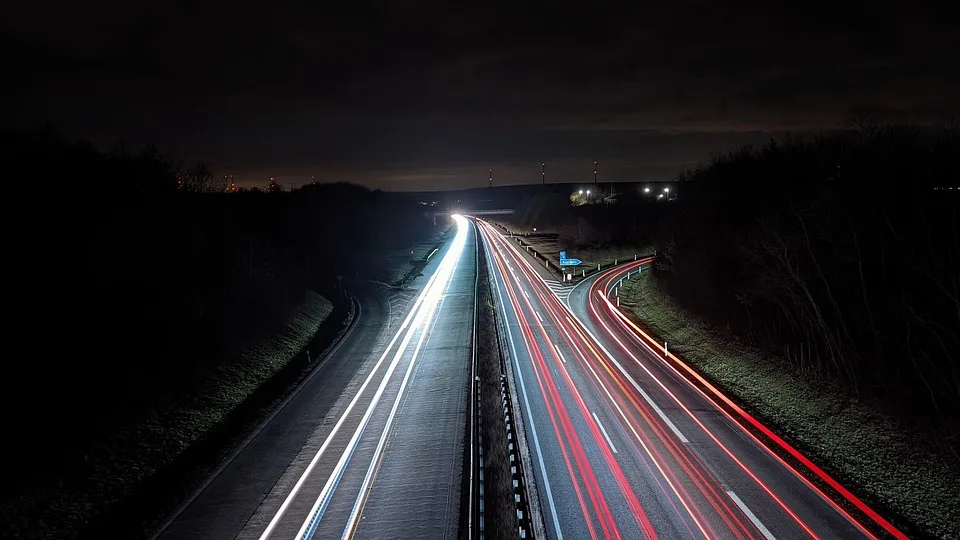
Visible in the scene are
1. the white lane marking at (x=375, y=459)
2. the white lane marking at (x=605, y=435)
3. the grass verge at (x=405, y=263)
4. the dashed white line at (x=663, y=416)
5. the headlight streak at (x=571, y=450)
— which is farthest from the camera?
the grass verge at (x=405, y=263)

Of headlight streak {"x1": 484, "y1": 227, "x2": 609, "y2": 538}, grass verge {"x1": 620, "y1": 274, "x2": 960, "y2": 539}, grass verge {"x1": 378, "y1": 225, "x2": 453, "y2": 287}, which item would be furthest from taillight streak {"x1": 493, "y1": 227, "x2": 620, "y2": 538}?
grass verge {"x1": 378, "y1": 225, "x2": 453, "y2": 287}

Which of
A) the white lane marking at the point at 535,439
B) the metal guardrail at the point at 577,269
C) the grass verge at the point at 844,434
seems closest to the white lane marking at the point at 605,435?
the white lane marking at the point at 535,439

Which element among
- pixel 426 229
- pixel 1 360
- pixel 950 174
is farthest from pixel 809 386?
pixel 426 229

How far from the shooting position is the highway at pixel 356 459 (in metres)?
13.8

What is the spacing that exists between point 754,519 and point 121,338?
2327 cm

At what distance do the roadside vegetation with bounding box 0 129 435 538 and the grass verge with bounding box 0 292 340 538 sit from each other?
5cm

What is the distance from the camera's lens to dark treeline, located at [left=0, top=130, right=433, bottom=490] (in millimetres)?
16492

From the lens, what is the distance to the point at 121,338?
20.5 metres

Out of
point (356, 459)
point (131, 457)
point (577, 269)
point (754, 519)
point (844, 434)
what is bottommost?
point (754, 519)

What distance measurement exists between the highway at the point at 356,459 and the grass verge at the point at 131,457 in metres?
2.12

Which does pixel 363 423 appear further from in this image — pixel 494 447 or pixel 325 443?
pixel 494 447

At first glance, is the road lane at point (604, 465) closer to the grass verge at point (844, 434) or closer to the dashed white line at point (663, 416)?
the dashed white line at point (663, 416)

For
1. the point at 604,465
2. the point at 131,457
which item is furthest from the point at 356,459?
the point at 604,465

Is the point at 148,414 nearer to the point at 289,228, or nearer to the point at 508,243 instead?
the point at 289,228
